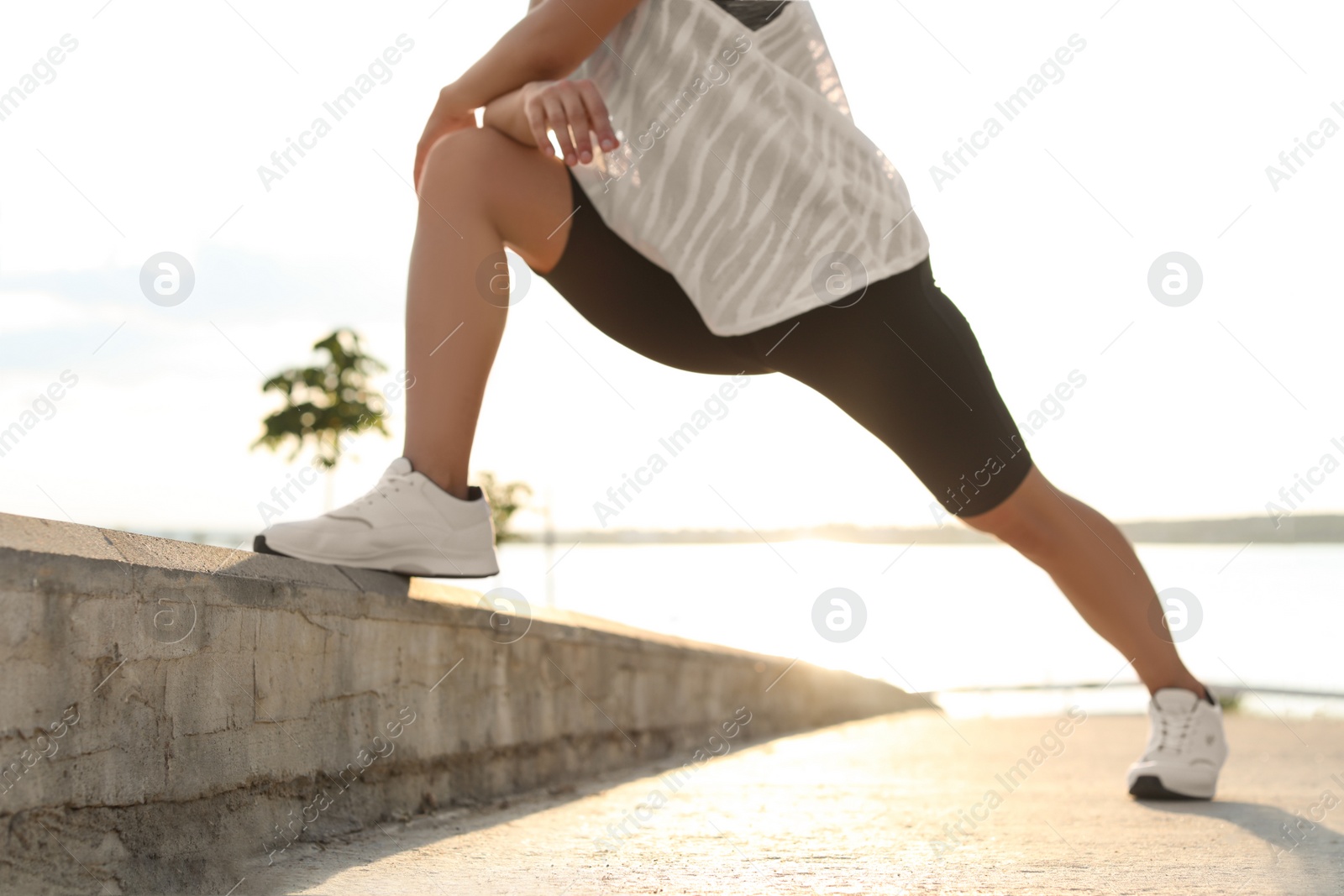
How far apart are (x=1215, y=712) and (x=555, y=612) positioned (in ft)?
6.12

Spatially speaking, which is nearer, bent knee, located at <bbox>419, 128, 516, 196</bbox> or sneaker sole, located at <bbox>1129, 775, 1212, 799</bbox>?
bent knee, located at <bbox>419, 128, 516, 196</bbox>

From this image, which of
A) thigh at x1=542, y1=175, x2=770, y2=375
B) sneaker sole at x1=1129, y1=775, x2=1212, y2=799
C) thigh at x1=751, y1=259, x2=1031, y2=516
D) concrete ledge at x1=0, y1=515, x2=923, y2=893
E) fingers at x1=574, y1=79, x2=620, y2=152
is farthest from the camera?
sneaker sole at x1=1129, y1=775, x2=1212, y2=799

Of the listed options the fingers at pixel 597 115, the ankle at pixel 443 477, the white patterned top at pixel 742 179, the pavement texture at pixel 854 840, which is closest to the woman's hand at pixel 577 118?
the fingers at pixel 597 115

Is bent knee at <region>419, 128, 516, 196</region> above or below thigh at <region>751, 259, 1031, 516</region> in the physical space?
above

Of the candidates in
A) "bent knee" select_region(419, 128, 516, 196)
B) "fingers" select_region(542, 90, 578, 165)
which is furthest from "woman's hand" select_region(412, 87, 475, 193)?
"fingers" select_region(542, 90, 578, 165)

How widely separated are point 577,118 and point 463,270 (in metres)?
0.43

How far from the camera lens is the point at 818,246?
1969 mm

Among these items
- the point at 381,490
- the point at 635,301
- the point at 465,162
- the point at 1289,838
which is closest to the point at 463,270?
the point at 465,162

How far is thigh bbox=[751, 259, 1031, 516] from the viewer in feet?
6.46

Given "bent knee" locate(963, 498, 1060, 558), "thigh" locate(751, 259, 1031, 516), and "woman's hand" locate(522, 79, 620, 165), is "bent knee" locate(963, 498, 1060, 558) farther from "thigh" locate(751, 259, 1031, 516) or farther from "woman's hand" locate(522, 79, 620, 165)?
"woman's hand" locate(522, 79, 620, 165)

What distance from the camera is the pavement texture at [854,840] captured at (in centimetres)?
160

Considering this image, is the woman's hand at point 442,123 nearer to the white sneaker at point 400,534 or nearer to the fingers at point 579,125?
the fingers at point 579,125

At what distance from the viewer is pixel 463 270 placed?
212cm

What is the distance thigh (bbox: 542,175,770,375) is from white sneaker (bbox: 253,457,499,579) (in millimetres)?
465
